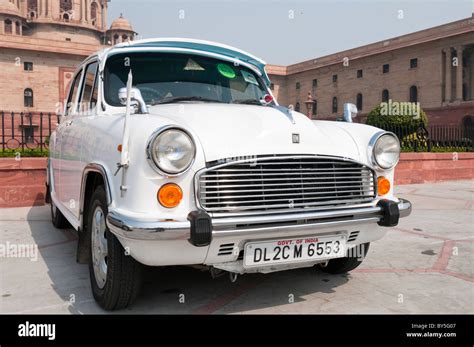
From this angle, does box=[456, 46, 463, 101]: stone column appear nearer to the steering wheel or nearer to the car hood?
the car hood

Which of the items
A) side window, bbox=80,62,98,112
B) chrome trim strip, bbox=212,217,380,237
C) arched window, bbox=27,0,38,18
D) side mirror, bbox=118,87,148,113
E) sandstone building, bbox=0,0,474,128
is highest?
arched window, bbox=27,0,38,18

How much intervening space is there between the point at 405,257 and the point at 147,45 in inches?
130

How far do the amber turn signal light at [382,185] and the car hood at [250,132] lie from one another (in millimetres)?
302

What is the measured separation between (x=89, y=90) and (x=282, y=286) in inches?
101

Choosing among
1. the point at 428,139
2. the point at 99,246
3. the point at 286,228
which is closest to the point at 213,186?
the point at 286,228

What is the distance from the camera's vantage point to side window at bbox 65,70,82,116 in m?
4.67

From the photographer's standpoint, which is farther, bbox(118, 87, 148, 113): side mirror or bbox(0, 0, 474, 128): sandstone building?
bbox(0, 0, 474, 128): sandstone building

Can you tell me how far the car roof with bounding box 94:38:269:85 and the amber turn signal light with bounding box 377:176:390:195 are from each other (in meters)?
1.95

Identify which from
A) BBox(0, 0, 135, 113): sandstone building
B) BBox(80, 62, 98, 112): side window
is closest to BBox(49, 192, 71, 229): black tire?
BBox(80, 62, 98, 112): side window

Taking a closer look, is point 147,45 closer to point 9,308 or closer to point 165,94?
point 165,94

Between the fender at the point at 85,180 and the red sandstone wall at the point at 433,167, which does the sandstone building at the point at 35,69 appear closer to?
the red sandstone wall at the point at 433,167

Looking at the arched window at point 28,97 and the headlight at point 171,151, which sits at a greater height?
the arched window at point 28,97

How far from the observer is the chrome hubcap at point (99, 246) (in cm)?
290

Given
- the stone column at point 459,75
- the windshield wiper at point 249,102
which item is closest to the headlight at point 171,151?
the windshield wiper at point 249,102
